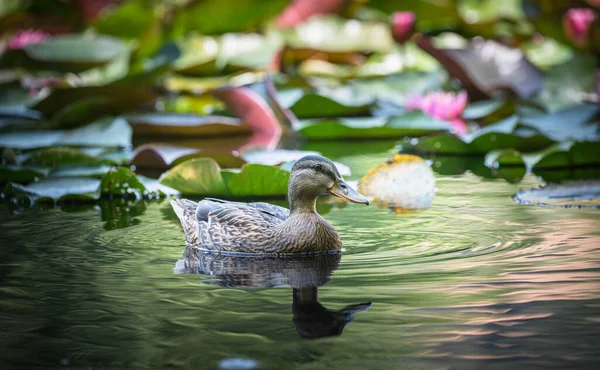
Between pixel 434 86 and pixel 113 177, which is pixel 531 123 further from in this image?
pixel 113 177

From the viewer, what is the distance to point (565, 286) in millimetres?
3439

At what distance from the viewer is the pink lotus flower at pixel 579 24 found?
8.62 meters

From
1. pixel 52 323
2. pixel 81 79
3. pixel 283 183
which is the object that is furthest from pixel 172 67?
pixel 52 323

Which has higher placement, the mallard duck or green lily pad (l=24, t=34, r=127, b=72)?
green lily pad (l=24, t=34, r=127, b=72)

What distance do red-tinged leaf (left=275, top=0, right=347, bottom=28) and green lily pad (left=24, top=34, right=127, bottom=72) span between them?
215cm

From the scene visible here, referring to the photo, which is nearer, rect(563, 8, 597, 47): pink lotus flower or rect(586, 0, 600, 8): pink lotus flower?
rect(563, 8, 597, 47): pink lotus flower

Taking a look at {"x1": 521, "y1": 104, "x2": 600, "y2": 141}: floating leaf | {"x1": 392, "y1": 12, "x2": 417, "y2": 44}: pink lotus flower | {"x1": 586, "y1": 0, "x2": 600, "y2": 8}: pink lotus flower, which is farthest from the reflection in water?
{"x1": 392, "y1": 12, "x2": 417, "y2": 44}: pink lotus flower

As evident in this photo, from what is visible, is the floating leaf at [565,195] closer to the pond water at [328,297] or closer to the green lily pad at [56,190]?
the pond water at [328,297]

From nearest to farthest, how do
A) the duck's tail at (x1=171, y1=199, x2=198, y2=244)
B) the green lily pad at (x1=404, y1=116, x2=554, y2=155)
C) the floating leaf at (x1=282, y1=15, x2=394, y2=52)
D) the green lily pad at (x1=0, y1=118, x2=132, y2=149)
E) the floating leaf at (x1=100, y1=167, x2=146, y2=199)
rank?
the duck's tail at (x1=171, y1=199, x2=198, y2=244) → the floating leaf at (x1=100, y1=167, x2=146, y2=199) → the green lily pad at (x1=404, y1=116, x2=554, y2=155) → the green lily pad at (x1=0, y1=118, x2=132, y2=149) → the floating leaf at (x1=282, y1=15, x2=394, y2=52)

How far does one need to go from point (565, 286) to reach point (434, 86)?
5317 mm

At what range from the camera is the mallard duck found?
4.17 meters

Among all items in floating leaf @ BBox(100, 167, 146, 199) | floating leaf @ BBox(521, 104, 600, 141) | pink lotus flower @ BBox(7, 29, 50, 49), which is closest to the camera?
floating leaf @ BBox(100, 167, 146, 199)

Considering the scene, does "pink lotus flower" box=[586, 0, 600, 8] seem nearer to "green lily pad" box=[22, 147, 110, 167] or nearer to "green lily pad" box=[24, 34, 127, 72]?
"green lily pad" box=[24, 34, 127, 72]

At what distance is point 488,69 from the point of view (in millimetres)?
8430
